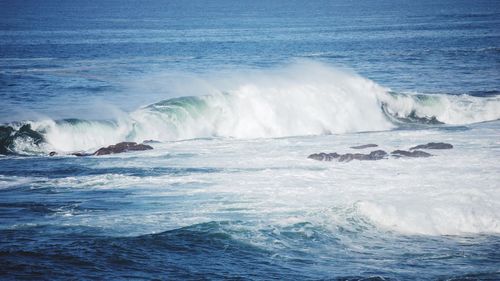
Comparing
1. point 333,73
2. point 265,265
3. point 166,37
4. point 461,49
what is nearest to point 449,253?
point 265,265

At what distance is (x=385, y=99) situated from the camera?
42.4 metres

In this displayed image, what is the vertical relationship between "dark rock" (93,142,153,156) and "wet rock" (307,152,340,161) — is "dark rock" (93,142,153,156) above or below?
above

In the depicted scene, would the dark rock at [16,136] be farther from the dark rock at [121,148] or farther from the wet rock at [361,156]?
the wet rock at [361,156]

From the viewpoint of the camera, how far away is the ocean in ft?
52.0

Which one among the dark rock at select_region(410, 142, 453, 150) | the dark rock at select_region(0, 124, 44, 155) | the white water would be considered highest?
the dark rock at select_region(0, 124, 44, 155)

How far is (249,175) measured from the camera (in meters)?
24.5

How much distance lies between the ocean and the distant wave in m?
0.11

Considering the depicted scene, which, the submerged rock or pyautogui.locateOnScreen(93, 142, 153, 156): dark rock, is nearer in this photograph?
the submerged rock

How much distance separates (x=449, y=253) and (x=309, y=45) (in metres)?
72.8

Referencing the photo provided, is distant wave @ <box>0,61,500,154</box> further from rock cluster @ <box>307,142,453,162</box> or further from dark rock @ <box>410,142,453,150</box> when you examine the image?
rock cluster @ <box>307,142,453,162</box>

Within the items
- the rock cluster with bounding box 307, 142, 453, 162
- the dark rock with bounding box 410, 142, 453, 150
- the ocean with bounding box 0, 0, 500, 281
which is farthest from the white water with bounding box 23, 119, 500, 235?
the rock cluster with bounding box 307, 142, 453, 162

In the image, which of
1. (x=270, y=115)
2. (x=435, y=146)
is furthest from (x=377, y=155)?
(x=270, y=115)

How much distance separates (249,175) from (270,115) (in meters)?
14.8

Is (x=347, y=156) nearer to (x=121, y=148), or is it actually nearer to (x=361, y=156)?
(x=361, y=156)
